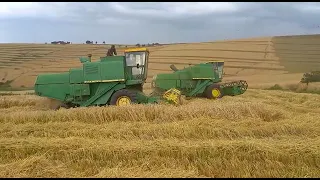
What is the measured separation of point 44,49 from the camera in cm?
6475

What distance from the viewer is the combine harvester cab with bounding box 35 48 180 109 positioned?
464 inches

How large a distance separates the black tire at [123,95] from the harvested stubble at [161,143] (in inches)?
80.9

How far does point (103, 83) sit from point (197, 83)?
6.12 metres

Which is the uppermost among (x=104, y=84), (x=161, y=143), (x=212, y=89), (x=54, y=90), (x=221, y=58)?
(x=221, y=58)

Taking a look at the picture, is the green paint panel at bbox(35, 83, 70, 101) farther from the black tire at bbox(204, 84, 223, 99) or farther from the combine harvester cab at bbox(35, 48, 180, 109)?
the black tire at bbox(204, 84, 223, 99)

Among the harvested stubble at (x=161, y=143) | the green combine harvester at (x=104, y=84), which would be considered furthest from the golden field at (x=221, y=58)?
the harvested stubble at (x=161, y=143)


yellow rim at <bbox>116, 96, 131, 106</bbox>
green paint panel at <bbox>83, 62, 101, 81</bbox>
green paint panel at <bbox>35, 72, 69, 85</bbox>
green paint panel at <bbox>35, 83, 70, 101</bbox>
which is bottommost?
yellow rim at <bbox>116, 96, 131, 106</bbox>

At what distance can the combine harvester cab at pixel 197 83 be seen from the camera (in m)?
16.7

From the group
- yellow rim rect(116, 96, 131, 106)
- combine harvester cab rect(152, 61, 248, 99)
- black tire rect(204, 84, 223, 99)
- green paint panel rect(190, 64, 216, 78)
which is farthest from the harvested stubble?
green paint panel rect(190, 64, 216, 78)

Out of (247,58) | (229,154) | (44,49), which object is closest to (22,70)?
(44,49)

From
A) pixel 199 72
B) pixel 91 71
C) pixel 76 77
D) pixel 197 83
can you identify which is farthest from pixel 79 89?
pixel 199 72

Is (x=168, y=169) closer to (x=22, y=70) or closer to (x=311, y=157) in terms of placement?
(x=311, y=157)

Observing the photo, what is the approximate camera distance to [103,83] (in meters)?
12.0

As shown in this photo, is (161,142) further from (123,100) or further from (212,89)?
(212,89)
